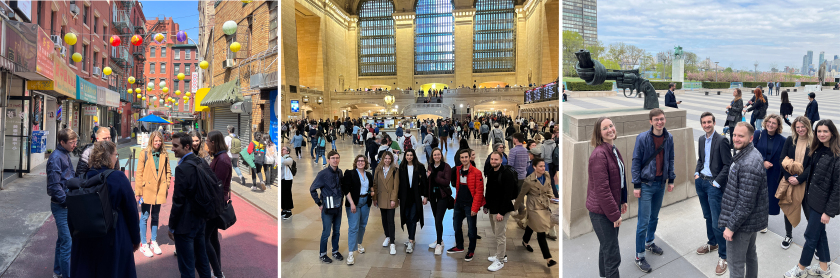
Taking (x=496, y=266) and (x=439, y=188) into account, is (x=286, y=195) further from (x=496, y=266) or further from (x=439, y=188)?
(x=496, y=266)

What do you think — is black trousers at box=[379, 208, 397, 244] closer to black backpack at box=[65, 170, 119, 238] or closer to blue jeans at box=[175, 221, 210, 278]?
blue jeans at box=[175, 221, 210, 278]

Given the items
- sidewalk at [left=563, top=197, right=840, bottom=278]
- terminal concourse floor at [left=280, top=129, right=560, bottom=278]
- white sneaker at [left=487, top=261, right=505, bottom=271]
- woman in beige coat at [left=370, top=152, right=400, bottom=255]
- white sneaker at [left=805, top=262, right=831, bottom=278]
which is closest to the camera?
sidewalk at [left=563, top=197, right=840, bottom=278]

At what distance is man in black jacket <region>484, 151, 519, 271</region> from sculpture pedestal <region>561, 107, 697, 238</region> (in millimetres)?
523

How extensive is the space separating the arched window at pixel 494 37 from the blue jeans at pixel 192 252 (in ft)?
131

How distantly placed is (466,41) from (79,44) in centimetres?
4010

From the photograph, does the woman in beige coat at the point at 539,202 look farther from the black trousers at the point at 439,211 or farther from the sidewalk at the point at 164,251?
the sidewalk at the point at 164,251

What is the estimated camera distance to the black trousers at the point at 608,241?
8.63ft

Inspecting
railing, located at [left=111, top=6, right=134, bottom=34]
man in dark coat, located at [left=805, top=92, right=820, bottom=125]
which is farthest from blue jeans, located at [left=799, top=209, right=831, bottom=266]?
railing, located at [left=111, top=6, right=134, bottom=34]

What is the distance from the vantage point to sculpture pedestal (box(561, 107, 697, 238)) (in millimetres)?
3033

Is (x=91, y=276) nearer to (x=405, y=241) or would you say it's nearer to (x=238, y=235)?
(x=238, y=235)

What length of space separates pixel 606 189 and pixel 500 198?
1.25 m

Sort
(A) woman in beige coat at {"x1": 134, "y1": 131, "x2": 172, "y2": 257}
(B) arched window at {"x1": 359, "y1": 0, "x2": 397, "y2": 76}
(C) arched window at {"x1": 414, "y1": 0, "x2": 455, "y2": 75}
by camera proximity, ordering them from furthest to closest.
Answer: (B) arched window at {"x1": 359, "y1": 0, "x2": 397, "y2": 76} < (C) arched window at {"x1": 414, "y1": 0, "x2": 455, "y2": 75} < (A) woman in beige coat at {"x1": 134, "y1": 131, "x2": 172, "y2": 257}

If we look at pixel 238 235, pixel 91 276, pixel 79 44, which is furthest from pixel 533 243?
pixel 79 44

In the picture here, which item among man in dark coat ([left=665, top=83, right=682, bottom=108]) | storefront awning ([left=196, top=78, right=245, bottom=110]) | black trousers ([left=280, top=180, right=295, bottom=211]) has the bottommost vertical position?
black trousers ([left=280, top=180, right=295, bottom=211])
